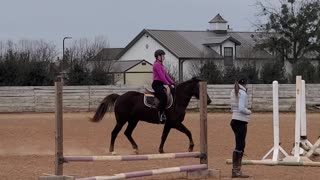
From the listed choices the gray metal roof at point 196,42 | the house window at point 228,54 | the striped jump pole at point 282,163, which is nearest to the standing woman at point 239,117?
the striped jump pole at point 282,163

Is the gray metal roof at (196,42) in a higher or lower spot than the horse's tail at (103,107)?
higher

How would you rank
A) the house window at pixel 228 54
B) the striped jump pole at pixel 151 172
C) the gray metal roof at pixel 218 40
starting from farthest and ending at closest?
1. the gray metal roof at pixel 218 40
2. the house window at pixel 228 54
3. the striped jump pole at pixel 151 172

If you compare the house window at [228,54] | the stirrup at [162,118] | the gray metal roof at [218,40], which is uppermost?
the gray metal roof at [218,40]

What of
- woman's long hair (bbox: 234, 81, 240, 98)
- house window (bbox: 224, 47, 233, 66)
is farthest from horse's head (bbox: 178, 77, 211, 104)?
house window (bbox: 224, 47, 233, 66)

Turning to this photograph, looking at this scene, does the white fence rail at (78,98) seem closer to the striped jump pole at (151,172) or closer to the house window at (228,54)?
the striped jump pole at (151,172)

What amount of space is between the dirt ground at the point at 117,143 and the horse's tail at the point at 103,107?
924 mm

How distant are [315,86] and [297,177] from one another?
20.3 m

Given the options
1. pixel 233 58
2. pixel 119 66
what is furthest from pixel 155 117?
pixel 119 66

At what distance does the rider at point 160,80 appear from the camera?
14.8m

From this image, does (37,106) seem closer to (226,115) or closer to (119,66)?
(226,115)

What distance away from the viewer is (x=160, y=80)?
14961mm

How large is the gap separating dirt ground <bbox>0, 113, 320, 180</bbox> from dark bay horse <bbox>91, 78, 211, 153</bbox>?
835 mm

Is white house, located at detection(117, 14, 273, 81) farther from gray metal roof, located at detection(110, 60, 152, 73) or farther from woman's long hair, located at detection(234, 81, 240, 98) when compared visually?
woman's long hair, located at detection(234, 81, 240, 98)

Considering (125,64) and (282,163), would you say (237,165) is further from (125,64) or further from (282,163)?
(125,64)
